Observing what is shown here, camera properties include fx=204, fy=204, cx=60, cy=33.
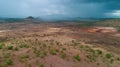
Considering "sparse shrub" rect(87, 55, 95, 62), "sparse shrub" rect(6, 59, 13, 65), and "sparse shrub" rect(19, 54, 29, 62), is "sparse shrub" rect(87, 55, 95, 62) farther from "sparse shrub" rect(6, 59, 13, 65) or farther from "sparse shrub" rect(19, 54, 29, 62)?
"sparse shrub" rect(6, 59, 13, 65)

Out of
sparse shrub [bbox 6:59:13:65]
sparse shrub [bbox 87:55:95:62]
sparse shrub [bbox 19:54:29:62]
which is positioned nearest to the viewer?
sparse shrub [bbox 6:59:13:65]

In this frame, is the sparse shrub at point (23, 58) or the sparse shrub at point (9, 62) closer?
the sparse shrub at point (9, 62)

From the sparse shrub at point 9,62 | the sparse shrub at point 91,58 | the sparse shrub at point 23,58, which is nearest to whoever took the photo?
the sparse shrub at point 9,62

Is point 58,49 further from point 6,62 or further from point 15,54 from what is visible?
point 6,62

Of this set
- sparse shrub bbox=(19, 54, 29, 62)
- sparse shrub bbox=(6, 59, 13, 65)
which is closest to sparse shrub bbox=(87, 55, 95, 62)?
sparse shrub bbox=(19, 54, 29, 62)

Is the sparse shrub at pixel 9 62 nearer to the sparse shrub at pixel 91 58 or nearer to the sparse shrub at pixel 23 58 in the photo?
the sparse shrub at pixel 23 58

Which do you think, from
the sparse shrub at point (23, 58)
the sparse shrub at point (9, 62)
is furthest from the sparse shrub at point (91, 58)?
the sparse shrub at point (9, 62)

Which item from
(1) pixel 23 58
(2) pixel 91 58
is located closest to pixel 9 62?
(1) pixel 23 58

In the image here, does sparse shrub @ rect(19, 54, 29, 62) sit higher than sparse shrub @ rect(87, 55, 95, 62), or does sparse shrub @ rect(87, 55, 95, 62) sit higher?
sparse shrub @ rect(19, 54, 29, 62)

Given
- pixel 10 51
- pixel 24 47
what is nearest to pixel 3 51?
pixel 10 51

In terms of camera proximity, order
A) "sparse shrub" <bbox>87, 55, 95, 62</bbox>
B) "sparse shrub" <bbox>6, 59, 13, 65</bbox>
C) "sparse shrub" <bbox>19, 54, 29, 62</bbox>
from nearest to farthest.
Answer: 1. "sparse shrub" <bbox>6, 59, 13, 65</bbox>
2. "sparse shrub" <bbox>19, 54, 29, 62</bbox>
3. "sparse shrub" <bbox>87, 55, 95, 62</bbox>

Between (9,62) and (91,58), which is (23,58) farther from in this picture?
(91,58)
